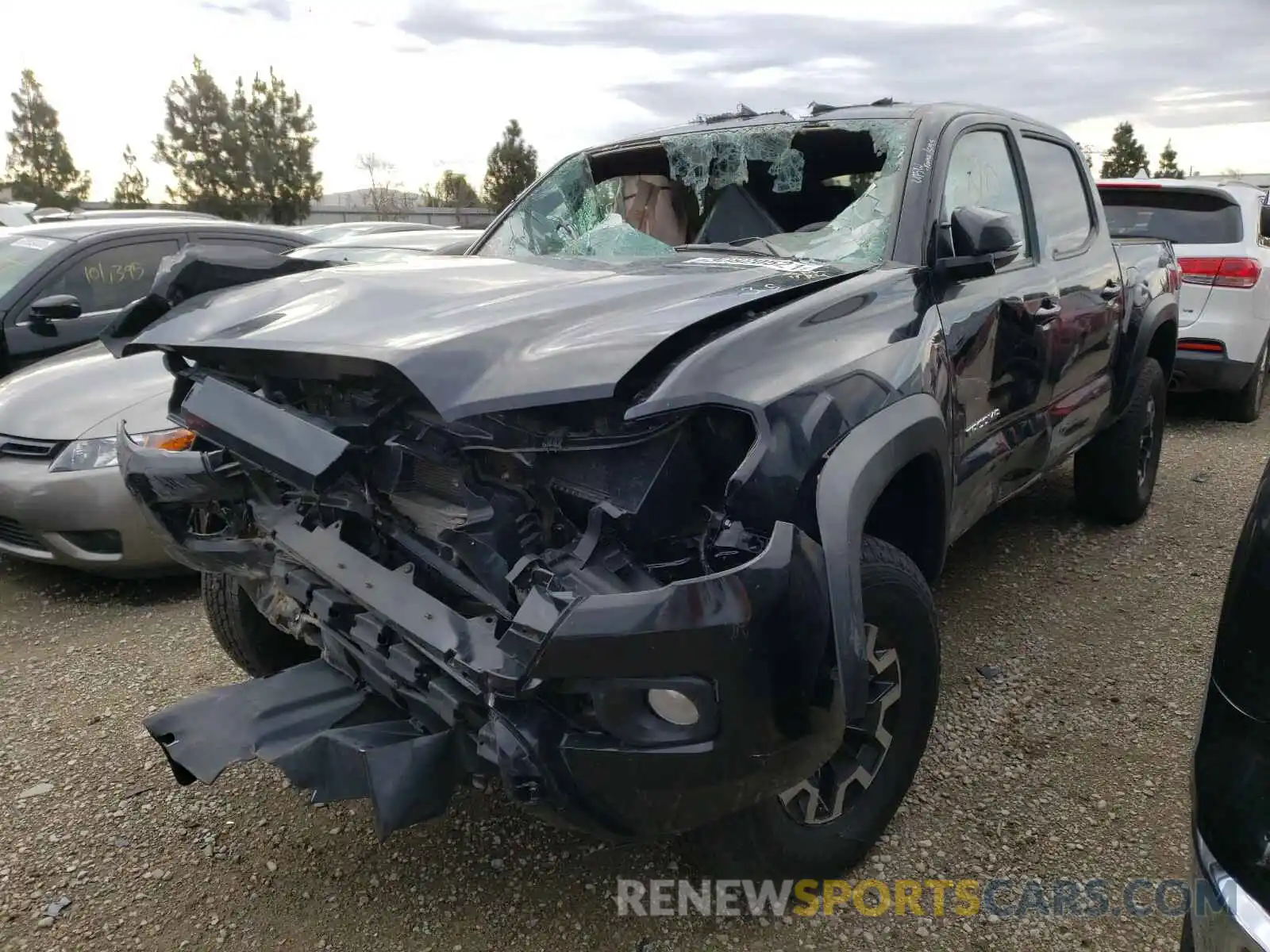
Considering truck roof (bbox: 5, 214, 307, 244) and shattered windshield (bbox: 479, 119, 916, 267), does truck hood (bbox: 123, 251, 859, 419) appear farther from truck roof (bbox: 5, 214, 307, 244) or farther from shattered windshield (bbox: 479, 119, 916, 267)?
truck roof (bbox: 5, 214, 307, 244)

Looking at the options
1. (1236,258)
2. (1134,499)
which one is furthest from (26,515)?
(1236,258)

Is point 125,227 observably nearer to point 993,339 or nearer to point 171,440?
point 171,440

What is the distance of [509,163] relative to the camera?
3591cm

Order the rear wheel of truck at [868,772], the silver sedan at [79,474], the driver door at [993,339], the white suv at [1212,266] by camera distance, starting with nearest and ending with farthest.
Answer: the rear wheel of truck at [868,772] → the driver door at [993,339] → the silver sedan at [79,474] → the white suv at [1212,266]

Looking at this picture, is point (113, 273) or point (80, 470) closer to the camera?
point (80, 470)

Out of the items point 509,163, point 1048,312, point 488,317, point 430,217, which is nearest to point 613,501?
point 488,317

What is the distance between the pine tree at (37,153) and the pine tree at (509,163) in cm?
1611

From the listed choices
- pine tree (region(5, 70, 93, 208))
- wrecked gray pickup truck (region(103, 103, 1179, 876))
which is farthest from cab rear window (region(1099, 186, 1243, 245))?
pine tree (region(5, 70, 93, 208))

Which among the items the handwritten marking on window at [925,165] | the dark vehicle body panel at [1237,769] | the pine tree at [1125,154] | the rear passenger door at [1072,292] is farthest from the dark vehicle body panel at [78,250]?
the pine tree at [1125,154]

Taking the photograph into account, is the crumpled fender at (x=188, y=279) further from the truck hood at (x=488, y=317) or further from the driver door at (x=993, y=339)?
the driver door at (x=993, y=339)

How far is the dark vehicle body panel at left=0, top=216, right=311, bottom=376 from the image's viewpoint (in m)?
4.97

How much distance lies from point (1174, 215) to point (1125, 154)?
45960mm

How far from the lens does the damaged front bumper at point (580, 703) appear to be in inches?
61.8

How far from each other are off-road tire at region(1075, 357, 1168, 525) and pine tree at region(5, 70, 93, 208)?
40.2 m
